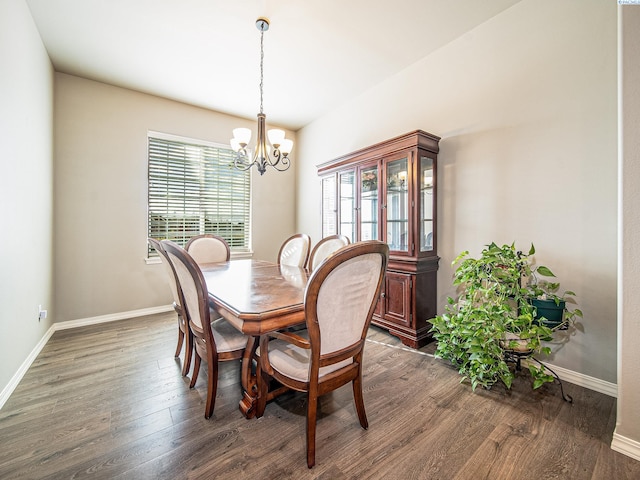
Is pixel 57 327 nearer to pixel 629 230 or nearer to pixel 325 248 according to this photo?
pixel 325 248

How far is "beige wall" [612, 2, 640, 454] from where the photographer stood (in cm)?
133

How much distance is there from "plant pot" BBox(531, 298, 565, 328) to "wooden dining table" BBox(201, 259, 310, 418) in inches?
65.8

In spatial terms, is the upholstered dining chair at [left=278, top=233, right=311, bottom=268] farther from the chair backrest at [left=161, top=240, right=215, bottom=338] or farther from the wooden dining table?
the chair backrest at [left=161, top=240, right=215, bottom=338]

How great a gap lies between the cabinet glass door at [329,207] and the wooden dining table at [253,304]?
1.56 m

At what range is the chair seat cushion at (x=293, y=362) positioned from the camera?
52.5 inches

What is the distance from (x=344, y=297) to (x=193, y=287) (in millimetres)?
846

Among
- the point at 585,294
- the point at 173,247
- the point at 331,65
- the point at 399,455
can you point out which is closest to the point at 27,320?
the point at 173,247

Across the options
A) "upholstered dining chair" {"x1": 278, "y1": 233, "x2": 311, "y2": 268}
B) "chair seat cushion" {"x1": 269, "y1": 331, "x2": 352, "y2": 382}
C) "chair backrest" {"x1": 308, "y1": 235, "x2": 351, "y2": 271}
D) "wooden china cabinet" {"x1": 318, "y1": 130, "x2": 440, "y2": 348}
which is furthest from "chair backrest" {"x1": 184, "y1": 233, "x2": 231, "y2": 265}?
"chair seat cushion" {"x1": 269, "y1": 331, "x2": 352, "y2": 382}

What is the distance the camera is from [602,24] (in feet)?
6.04

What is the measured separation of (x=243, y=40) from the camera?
260 centimetres

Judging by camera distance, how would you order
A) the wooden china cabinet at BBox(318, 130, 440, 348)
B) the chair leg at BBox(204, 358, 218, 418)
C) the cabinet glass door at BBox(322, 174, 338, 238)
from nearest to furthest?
the chair leg at BBox(204, 358, 218, 418)
the wooden china cabinet at BBox(318, 130, 440, 348)
the cabinet glass door at BBox(322, 174, 338, 238)

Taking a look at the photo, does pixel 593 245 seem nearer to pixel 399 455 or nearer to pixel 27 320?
pixel 399 455

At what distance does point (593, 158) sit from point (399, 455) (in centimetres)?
230

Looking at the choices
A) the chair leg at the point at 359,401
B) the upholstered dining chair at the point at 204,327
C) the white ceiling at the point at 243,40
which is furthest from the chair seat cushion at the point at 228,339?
the white ceiling at the point at 243,40
